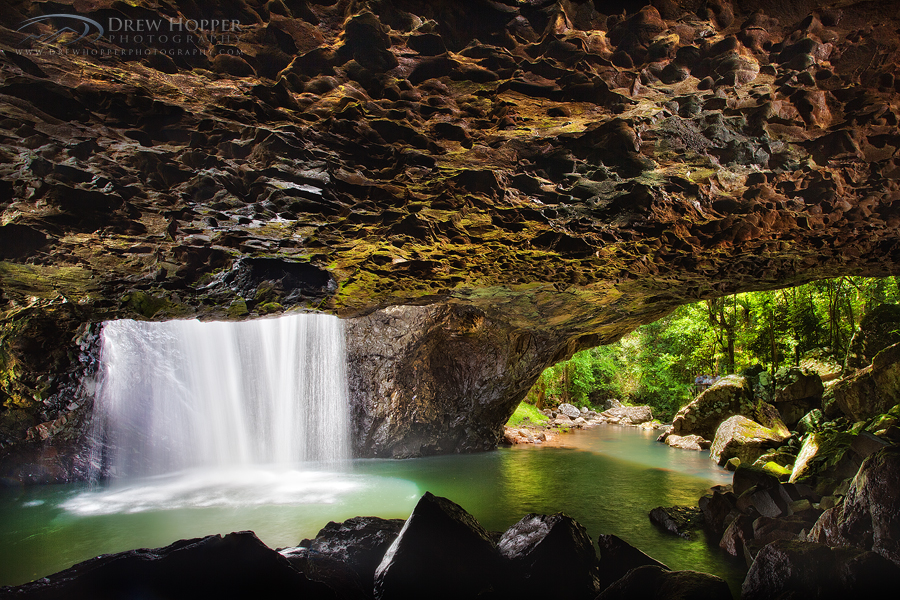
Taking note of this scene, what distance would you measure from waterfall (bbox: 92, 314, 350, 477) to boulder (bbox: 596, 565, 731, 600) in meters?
9.58

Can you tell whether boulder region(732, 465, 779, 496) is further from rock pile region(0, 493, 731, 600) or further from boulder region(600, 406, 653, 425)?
boulder region(600, 406, 653, 425)

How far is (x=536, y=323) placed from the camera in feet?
32.3

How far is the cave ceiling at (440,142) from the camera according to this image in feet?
7.46

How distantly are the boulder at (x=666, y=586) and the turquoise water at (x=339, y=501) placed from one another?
56.8 inches

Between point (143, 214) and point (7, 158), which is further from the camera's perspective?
point (143, 214)

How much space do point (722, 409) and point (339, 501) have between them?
12.3 m

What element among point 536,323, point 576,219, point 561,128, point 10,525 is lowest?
point 10,525

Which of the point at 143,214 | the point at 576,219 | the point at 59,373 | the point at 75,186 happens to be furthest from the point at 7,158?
the point at 59,373

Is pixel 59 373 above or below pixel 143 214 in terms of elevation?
below

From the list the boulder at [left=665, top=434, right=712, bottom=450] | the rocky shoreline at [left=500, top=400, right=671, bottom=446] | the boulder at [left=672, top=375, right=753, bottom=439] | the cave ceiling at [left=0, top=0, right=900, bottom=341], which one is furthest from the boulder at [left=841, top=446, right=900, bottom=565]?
the rocky shoreline at [left=500, top=400, right=671, bottom=446]

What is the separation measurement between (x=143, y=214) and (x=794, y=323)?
19.1 meters

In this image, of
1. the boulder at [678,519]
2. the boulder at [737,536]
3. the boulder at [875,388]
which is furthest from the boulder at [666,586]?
the boulder at [875,388]

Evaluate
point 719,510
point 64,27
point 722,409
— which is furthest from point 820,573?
point 722,409

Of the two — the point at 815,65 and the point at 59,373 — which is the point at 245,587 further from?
the point at 59,373
